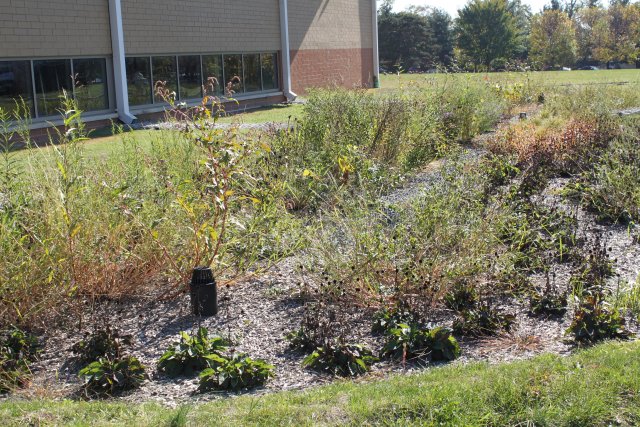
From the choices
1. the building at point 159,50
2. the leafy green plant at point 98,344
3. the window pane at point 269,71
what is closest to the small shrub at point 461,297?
the leafy green plant at point 98,344

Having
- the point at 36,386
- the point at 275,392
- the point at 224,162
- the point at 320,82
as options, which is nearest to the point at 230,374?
the point at 275,392

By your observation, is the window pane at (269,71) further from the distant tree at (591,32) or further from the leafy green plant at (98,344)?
the distant tree at (591,32)

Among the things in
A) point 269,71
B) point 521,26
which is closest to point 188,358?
point 269,71

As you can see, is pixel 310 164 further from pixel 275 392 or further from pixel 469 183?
pixel 275 392

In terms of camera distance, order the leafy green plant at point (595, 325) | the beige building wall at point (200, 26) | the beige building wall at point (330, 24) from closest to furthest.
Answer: the leafy green plant at point (595, 325)
the beige building wall at point (200, 26)
the beige building wall at point (330, 24)

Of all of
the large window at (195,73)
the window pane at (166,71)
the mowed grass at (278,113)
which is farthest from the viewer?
the window pane at (166,71)

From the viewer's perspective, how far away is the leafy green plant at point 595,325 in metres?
5.29

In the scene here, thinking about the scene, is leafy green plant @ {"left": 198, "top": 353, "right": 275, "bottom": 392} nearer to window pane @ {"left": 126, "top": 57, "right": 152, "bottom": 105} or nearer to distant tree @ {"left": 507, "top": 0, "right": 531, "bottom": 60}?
window pane @ {"left": 126, "top": 57, "right": 152, "bottom": 105}

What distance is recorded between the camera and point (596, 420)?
4191 mm

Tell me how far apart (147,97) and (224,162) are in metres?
17.0

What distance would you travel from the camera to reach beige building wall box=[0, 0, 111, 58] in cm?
1750

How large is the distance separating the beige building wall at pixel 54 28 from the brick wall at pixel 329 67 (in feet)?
33.2

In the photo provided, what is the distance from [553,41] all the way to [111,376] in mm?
72961

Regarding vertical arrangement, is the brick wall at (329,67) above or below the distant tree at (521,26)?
below
